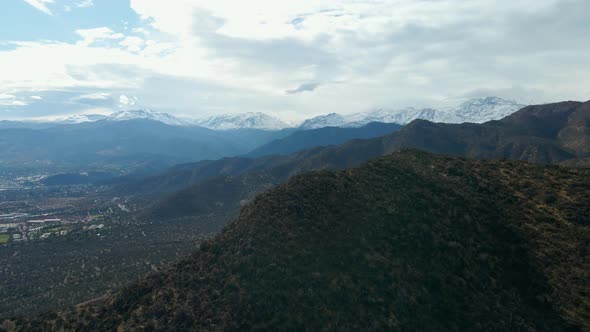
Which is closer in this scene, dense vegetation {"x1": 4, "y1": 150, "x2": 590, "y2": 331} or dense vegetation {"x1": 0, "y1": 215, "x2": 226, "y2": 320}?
dense vegetation {"x1": 4, "y1": 150, "x2": 590, "y2": 331}

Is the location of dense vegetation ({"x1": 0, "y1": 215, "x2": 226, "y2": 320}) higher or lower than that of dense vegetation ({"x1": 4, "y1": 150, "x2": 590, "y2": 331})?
lower

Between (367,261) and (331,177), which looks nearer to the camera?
(367,261)

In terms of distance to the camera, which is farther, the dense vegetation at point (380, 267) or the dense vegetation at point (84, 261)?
the dense vegetation at point (84, 261)

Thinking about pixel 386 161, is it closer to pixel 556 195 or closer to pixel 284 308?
pixel 556 195

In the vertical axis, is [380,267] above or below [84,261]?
above

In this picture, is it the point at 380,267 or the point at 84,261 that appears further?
the point at 84,261

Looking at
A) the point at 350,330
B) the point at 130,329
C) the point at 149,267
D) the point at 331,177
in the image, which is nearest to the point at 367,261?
the point at 350,330

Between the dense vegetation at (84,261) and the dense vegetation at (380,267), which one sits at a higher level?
the dense vegetation at (380,267)

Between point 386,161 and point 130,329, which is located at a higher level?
point 386,161
